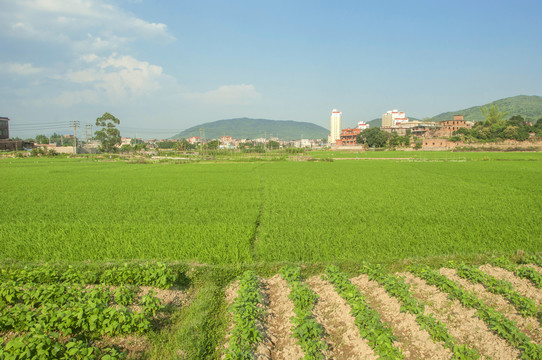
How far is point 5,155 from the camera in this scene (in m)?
54.8

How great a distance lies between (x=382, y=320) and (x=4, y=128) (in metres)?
93.4

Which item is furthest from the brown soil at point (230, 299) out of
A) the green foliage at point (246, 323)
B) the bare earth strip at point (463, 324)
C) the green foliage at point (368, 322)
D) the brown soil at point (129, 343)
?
the bare earth strip at point (463, 324)

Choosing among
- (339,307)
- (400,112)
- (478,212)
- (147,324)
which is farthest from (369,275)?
(400,112)

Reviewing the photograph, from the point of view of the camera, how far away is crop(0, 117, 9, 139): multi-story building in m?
72.8

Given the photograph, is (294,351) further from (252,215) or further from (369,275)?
(252,215)

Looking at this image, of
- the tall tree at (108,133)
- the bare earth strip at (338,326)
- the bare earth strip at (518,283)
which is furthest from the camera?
the tall tree at (108,133)

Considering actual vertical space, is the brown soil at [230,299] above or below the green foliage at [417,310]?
below

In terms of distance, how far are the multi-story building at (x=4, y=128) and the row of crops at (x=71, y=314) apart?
288ft

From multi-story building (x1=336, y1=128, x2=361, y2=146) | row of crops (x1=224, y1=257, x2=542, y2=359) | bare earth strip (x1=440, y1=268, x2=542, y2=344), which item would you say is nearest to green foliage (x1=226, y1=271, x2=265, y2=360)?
row of crops (x1=224, y1=257, x2=542, y2=359)

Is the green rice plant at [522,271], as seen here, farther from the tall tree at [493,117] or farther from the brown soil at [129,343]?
the tall tree at [493,117]

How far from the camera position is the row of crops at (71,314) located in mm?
3756

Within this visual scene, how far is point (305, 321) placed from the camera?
4.45 metres

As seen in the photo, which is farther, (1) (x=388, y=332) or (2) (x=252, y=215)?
(2) (x=252, y=215)

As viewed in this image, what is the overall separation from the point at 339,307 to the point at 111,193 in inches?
595
